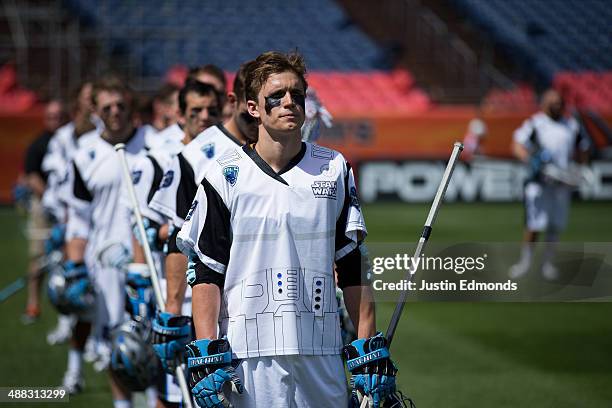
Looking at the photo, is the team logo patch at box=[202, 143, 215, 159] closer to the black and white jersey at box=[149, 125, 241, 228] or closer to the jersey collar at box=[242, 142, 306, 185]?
the black and white jersey at box=[149, 125, 241, 228]

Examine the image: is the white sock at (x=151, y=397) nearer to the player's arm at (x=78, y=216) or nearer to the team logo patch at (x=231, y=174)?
the player's arm at (x=78, y=216)

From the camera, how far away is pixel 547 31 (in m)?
27.1

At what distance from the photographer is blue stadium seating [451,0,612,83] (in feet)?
85.6

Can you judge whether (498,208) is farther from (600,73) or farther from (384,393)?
(384,393)

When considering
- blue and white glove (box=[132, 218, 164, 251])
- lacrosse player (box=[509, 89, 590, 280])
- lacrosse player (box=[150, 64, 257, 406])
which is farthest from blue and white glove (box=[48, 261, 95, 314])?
lacrosse player (box=[509, 89, 590, 280])

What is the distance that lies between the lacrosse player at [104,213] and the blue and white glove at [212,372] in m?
3.68

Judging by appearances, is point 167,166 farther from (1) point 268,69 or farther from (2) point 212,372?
(2) point 212,372

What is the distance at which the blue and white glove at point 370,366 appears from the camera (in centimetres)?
407

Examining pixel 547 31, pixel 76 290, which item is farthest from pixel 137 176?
pixel 547 31

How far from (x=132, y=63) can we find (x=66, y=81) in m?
1.60

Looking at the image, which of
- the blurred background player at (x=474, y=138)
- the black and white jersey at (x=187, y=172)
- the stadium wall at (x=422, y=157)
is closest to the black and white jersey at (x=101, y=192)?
the black and white jersey at (x=187, y=172)

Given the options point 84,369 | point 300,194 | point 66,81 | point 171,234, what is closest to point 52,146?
point 84,369

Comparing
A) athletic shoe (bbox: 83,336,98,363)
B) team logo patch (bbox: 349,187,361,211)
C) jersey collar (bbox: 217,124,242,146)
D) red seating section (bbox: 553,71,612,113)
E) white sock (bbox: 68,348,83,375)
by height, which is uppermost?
red seating section (bbox: 553,71,612,113)

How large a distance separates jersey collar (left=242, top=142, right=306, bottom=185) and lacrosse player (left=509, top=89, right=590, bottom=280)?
33.5 ft
